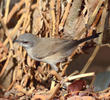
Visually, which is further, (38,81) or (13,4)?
(13,4)

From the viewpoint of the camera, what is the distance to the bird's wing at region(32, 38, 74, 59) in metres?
2.00

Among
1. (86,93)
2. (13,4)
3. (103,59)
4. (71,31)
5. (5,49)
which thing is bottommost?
(103,59)

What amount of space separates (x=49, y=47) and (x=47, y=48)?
0.07 feet

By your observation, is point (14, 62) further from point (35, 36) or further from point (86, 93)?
point (86, 93)

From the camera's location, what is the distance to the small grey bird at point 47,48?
78.5 inches

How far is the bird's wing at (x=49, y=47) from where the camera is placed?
1999 mm

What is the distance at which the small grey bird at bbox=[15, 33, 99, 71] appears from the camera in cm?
200

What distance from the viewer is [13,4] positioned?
7.96 ft

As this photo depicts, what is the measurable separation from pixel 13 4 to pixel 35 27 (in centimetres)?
47

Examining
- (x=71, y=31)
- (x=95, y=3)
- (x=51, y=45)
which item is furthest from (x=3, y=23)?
(x=95, y=3)

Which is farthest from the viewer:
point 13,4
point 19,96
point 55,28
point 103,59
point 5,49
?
point 103,59

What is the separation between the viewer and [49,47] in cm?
213

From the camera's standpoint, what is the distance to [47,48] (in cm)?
214

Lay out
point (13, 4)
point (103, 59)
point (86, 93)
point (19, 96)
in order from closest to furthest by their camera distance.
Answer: point (86, 93) < point (19, 96) < point (13, 4) < point (103, 59)
